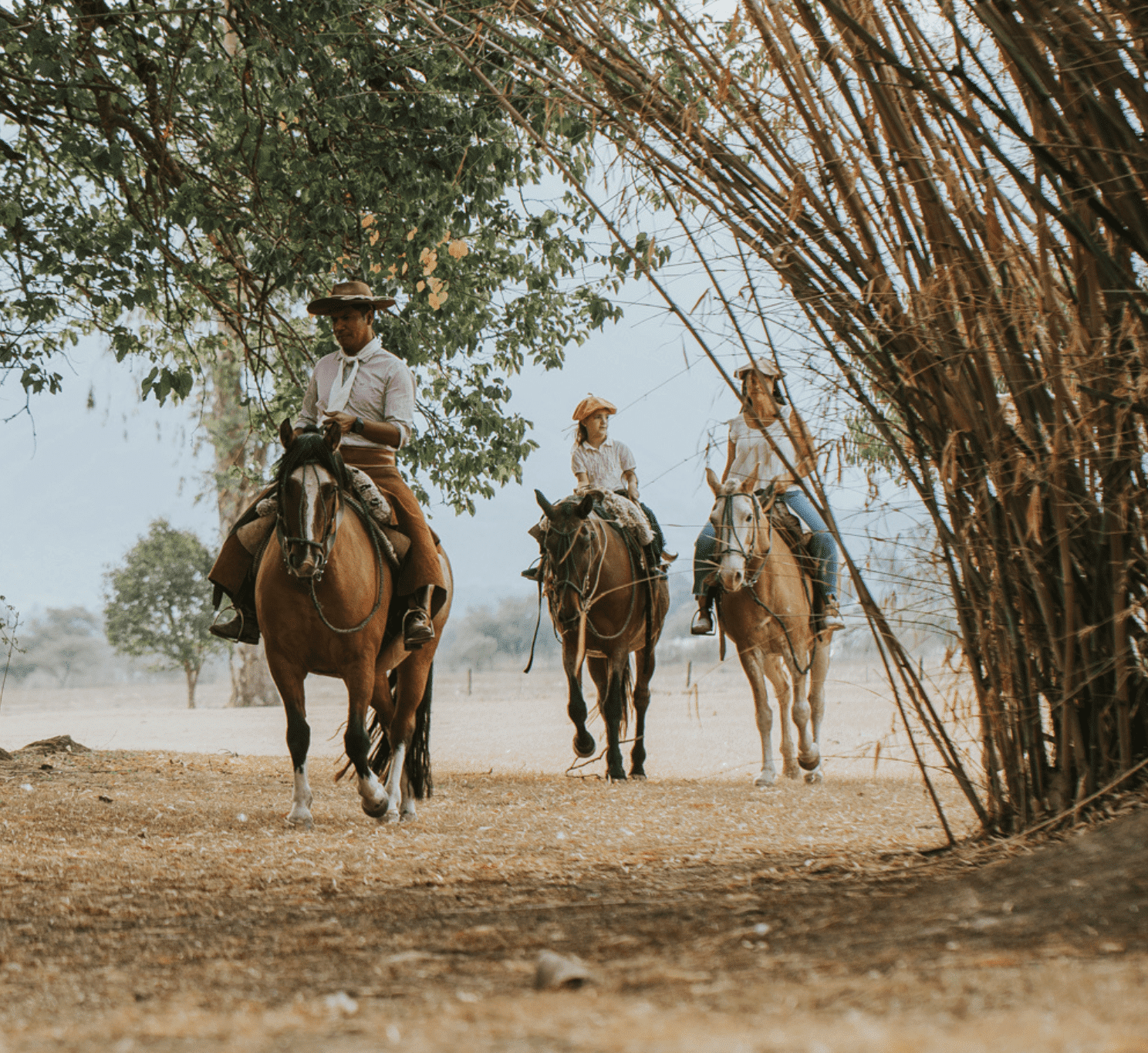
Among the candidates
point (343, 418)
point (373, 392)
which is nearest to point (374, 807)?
point (343, 418)

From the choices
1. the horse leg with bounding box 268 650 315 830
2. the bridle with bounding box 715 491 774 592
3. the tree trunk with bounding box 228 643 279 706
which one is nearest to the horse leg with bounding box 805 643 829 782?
the bridle with bounding box 715 491 774 592

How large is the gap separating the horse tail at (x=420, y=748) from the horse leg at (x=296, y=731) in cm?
100

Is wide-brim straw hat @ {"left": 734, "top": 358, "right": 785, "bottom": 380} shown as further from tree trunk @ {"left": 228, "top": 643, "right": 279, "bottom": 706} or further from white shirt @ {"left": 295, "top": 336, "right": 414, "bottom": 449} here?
tree trunk @ {"left": 228, "top": 643, "right": 279, "bottom": 706}

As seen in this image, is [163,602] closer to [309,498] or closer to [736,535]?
[736,535]

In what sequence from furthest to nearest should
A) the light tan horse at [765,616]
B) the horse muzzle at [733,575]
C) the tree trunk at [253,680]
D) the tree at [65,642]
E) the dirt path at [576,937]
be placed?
1. the tree at [65,642]
2. the tree trunk at [253,680]
3. the light tan horse at [765,616]
4. the horse muzzle at [733,575]
5. the dirt path at [576,937]

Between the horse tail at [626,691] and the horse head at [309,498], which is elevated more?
the horse head at [309,498]

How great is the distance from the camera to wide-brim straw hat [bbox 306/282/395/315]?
612 cm

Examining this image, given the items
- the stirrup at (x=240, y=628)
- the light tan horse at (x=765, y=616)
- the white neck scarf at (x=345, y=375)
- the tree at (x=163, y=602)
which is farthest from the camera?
the tree at (x=163, y=602)

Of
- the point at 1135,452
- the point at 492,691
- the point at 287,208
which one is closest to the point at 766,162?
the point at 1135,452

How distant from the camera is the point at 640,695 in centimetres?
937

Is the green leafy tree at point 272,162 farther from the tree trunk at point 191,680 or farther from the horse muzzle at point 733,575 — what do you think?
the tree trunk at point 191,680

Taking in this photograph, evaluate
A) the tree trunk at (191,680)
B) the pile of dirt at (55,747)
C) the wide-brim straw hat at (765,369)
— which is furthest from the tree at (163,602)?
the wide-brim straw hat at (765,369)

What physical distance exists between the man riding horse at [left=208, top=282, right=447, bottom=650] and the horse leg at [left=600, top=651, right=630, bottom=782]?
2893mm

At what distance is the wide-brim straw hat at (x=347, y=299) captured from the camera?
6125mm
